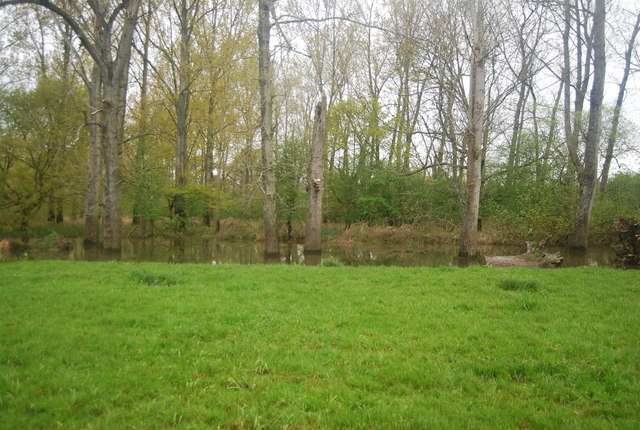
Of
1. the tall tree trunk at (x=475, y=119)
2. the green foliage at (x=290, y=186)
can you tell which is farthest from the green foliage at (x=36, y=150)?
the tall tree trunk at (x=475, y=119)

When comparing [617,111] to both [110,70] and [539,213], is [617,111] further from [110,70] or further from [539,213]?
[110,70]

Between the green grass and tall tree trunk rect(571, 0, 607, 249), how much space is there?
9.90 meters

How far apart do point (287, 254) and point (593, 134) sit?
13456 mm

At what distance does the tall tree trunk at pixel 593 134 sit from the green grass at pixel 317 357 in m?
9.90

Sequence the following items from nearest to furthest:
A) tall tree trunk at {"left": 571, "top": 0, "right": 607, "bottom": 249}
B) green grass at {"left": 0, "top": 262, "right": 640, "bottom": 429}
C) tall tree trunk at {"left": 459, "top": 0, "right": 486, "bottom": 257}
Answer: green grass at {"left": 0, "top": 262, "right": 640, "bottom": 429} → tall tree trunk at {"left": 459, "top": 0, "right": 486, "bottom": 257} → tall tree trunk at {"left": 571, "top": 0, "right": 607, "bottom": 249}

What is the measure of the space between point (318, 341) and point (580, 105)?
879 inches

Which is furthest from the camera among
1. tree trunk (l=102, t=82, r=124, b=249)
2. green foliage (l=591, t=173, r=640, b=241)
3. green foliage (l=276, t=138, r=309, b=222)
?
green foliage (l=276, t=138, r=309, b=222)

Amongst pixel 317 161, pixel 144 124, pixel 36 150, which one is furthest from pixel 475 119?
pixel 36 150

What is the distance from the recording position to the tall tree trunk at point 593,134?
47.0 feet

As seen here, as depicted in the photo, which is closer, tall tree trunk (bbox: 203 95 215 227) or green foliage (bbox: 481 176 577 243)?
green foliage (bbox: 481 176 577 243)

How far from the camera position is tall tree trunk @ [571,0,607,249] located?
1433cm

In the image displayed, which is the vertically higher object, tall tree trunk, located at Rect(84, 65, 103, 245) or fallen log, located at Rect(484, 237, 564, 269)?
tall tree trunk, located at Rect(84, 65, 103, 245)

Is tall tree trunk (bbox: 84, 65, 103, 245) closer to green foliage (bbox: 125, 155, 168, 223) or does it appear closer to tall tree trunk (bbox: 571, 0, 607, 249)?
green foliage (bbox: 125, 155, 168, 223)

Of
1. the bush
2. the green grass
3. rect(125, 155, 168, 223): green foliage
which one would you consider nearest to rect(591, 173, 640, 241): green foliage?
the bush
